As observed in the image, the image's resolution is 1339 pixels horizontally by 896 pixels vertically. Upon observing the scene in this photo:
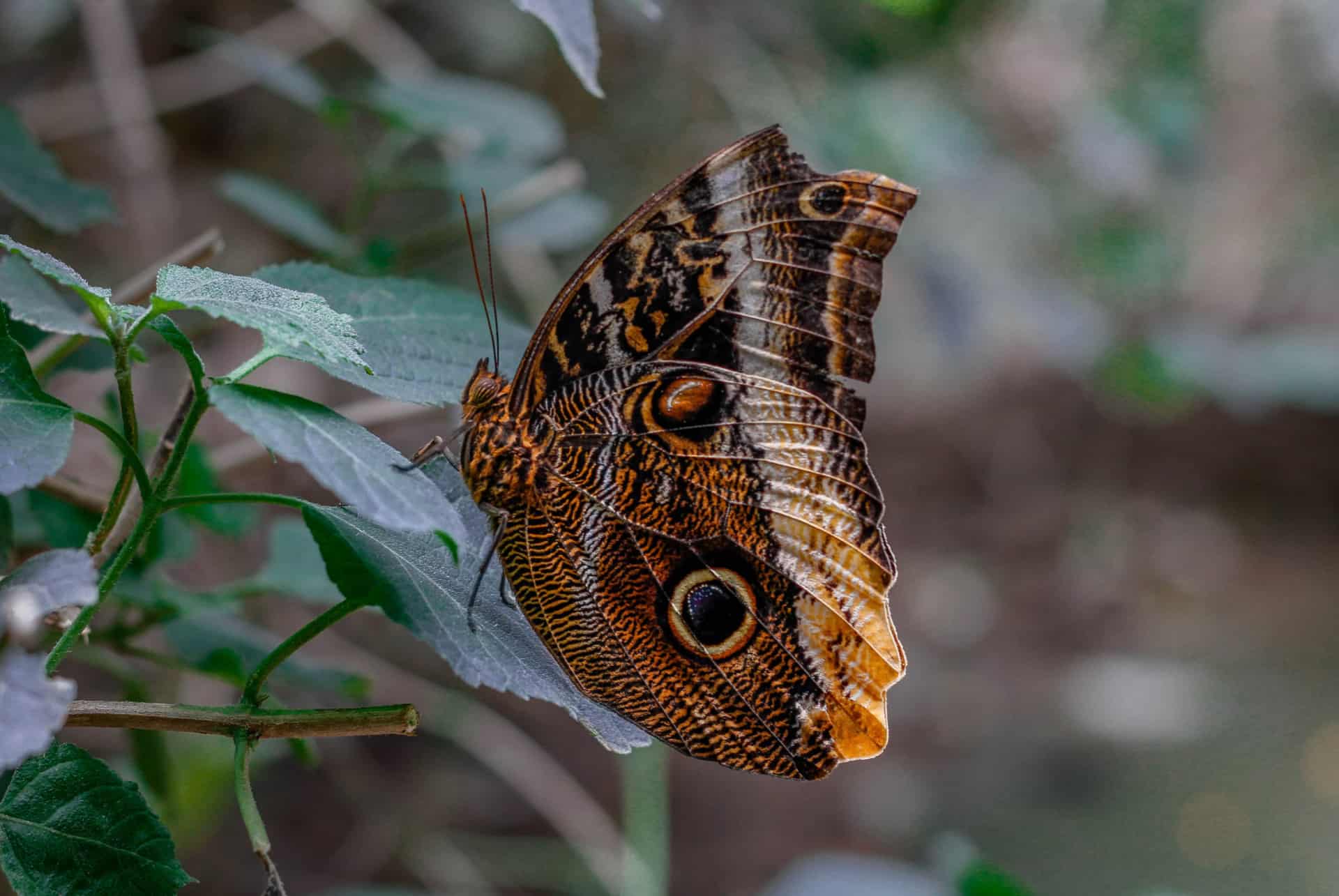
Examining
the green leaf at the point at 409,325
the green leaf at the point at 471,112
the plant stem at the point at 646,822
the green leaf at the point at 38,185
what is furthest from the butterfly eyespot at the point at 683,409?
the plant stem at the point at 646,822

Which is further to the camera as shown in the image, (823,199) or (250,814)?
(823,199)

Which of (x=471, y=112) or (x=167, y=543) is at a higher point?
(x=471, y=112)

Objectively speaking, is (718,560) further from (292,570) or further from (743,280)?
(292,570)

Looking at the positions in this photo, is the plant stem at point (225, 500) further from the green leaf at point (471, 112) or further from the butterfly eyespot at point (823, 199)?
the green leaf at point (471, 112)

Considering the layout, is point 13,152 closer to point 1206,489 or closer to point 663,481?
point 663,481

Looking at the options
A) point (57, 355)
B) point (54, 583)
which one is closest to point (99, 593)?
point (54, 583)

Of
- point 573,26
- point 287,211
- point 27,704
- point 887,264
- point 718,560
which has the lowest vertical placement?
point 27,704
